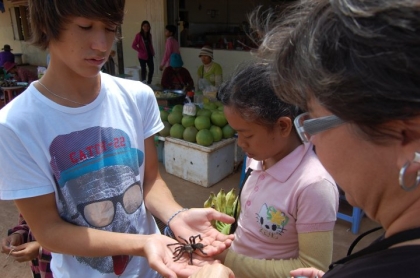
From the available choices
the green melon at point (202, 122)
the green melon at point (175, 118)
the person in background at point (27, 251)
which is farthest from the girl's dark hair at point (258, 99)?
the green melon at point (175, 118)

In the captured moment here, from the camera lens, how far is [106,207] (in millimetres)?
1308

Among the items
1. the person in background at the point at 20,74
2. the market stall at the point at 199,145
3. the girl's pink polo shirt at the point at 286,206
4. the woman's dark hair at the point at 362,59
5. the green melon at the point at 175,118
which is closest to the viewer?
the woman's dark hair at the point at 362,59

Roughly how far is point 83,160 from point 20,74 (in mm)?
8718

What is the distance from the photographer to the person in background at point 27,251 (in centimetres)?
165

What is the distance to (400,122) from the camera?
590mm

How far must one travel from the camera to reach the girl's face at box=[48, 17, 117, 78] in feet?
3.87

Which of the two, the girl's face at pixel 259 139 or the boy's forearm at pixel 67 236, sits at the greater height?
the girl's face at pixel 259 139

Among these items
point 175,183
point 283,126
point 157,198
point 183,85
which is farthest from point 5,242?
point 183,85

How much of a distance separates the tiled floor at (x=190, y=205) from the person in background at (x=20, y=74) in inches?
202

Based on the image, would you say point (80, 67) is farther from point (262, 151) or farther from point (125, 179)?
point (262, 151)

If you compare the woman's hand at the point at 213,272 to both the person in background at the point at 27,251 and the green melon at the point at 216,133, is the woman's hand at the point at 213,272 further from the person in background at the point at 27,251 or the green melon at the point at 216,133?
the green melon at the point at 216,133

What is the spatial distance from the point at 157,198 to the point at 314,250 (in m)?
0.73

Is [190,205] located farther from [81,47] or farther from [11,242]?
[81,47]

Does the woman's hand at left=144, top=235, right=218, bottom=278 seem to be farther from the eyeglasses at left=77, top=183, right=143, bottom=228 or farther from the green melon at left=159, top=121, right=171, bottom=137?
the green melon at left=159, top=121, right=171, bottom=137
